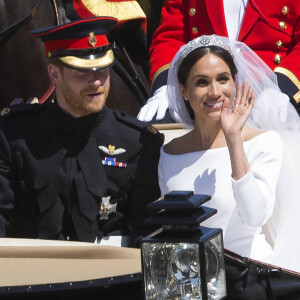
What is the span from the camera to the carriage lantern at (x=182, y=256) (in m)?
2.19

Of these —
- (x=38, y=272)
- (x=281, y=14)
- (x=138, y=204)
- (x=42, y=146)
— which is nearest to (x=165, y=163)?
(x=138, y=204)

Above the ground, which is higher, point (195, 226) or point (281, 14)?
point (195, 226)

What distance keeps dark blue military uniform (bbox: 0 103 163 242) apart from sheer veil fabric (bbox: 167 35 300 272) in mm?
200

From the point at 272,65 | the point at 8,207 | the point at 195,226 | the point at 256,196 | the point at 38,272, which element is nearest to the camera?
the point at 195,226

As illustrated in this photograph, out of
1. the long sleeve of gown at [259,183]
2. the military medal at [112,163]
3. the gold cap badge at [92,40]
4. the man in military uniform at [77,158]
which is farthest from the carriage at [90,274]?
the gold cap badge at [92,40]

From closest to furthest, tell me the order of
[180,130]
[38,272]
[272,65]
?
[38,272] → [180,130] → [272,65]

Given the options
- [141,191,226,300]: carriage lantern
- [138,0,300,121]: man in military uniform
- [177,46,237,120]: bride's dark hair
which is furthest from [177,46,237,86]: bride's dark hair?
[141,191,226,300]: carriage lantern

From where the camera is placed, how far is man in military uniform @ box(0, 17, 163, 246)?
325 centimetres

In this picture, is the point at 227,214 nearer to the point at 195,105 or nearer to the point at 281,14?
the point at 195,105

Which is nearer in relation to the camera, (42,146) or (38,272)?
(38,272)

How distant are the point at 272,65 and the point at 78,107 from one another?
46.3 inches

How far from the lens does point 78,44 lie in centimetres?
339

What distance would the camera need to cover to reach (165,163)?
3318 millimetres

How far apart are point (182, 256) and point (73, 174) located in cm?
111
